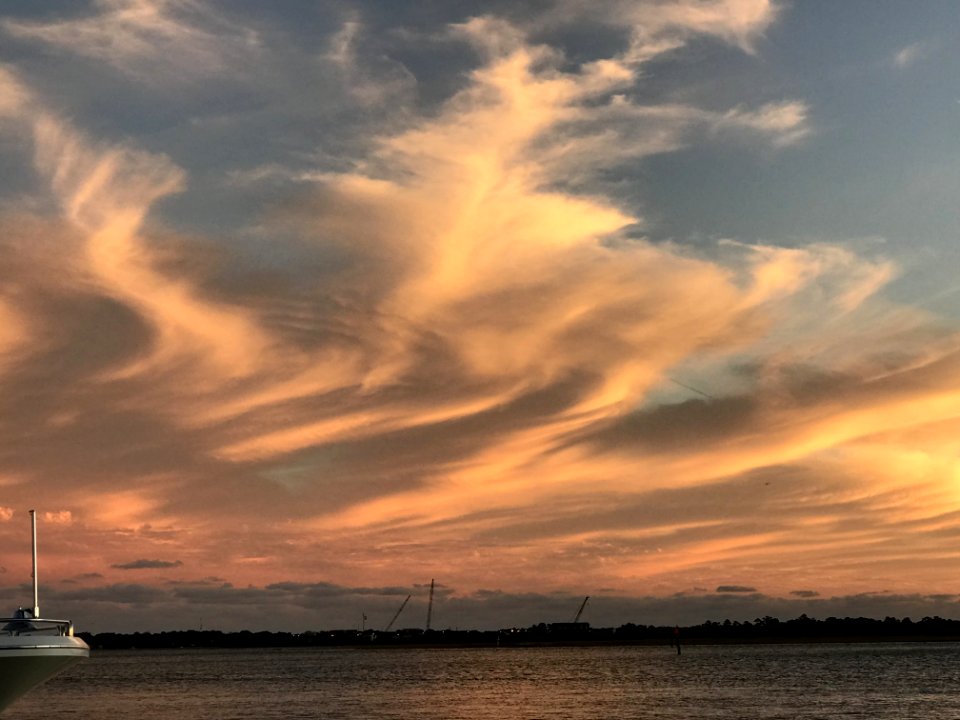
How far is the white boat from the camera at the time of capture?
56.1m

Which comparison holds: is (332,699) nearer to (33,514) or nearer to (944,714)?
(944,714)

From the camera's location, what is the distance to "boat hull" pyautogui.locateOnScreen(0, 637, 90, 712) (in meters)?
55.9

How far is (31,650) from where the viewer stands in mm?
56281

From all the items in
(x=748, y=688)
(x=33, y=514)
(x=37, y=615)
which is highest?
(x=33, y=514)

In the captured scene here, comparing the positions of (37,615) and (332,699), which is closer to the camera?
(37,615)

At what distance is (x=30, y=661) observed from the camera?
5656 cm

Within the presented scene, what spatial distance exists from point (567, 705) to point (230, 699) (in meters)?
49.2

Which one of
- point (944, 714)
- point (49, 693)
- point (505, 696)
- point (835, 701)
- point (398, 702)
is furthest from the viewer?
point (49, 693)

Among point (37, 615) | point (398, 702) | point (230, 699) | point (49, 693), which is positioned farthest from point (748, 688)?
point (37, 615)

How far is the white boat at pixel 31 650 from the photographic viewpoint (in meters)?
56.1

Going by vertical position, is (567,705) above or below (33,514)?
below

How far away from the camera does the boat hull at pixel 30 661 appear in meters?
55.9

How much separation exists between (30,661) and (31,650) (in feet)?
2.08

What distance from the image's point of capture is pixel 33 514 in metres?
59.1
